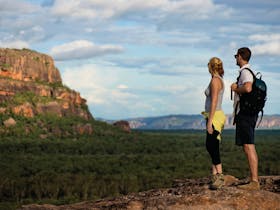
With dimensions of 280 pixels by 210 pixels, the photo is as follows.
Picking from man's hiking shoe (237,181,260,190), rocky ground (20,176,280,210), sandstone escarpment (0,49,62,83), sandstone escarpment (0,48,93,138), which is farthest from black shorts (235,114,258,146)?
sandstone escarpment (0,49,62,83)

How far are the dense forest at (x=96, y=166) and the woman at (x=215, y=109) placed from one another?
1312 inches

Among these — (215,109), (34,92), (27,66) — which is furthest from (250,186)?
(27,66)

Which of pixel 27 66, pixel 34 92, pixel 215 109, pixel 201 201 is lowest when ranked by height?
pixel 201 201

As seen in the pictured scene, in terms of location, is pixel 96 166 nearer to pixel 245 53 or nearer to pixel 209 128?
pixel 209 128

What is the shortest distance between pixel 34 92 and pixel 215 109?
137 metres

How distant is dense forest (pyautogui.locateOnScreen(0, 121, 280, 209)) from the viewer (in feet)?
178

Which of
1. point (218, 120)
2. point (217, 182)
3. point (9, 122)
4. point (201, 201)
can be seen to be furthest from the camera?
point (9, 122)

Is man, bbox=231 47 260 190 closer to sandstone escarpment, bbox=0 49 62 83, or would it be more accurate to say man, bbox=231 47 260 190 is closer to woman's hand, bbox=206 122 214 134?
woman's hand, bbox=206 122 214 134

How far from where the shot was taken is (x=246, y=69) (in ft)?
33.9

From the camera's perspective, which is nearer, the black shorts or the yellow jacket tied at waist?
the black shorts

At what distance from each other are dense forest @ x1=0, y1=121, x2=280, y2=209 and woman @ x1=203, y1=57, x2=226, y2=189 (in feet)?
109

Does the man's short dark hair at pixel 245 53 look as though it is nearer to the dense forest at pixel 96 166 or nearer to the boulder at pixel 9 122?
the dense forest at pixel 96 166

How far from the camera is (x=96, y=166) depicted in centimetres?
8131

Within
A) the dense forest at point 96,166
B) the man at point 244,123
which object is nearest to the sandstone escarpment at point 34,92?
the dense forest at point 96,166
